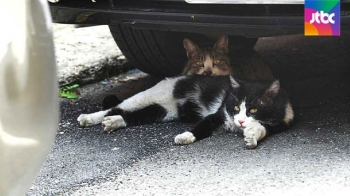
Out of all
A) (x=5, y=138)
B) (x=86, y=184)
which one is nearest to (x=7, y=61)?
(x=5, y=138)

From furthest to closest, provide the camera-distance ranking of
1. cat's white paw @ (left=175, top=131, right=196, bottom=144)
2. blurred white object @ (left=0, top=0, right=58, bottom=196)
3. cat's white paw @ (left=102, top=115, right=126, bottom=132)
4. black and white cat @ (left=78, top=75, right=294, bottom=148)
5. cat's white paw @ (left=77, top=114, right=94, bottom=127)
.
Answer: cat's white paw @ (left=77, top=114, right=94, bottom=127), cat's white paw @ (left=102, top=115, right=126, bottom=132), black and white cat @ (left=78, top=75, right=294, bottom=148), cat's white paw @ (left=175, top=131, right=196, bottom=144), blurred white object @ (left=0, top=0, right=58, bottom=196)

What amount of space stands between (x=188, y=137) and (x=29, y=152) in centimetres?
147

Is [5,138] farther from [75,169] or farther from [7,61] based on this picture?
[75,169]

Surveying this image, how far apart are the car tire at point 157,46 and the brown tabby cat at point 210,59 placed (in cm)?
15

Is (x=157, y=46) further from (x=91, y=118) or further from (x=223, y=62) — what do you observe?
(x=91, y=118)

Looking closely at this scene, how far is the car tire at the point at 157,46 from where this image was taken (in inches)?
184

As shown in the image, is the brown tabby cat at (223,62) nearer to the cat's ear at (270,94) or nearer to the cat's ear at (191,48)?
the cat's ear at (191,48)

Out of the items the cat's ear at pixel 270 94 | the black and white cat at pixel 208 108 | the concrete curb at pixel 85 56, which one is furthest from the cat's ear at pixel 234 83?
the concrete curb at pixel 85 56

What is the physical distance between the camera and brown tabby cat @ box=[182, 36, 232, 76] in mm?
4551

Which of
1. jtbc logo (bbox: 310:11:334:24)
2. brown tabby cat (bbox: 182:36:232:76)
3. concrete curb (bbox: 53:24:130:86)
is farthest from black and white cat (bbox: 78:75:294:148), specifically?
concrete curb (bbox: 53:24:130:86)

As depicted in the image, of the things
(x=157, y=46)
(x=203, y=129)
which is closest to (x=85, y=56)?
(x=157, y=46)

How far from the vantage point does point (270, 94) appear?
3.93m

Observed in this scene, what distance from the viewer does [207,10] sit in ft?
11.5

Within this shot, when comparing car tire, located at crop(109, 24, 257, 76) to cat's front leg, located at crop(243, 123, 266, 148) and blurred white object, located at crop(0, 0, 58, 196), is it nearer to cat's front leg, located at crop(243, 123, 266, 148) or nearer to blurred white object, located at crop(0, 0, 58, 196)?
cat's front leg, located at crop(243, 123, 266, 148)
